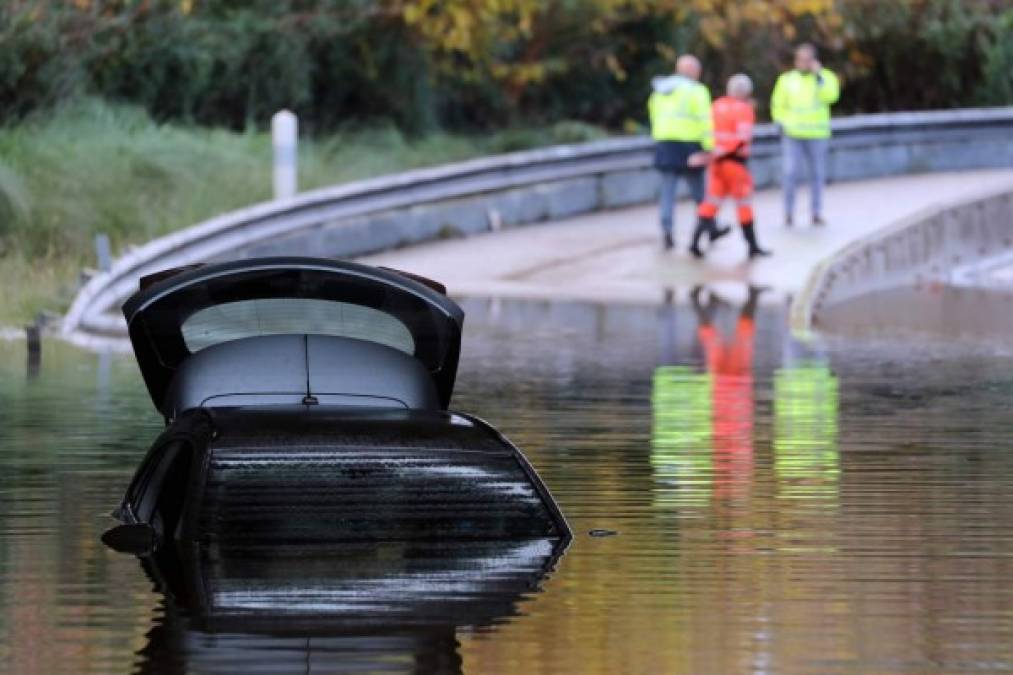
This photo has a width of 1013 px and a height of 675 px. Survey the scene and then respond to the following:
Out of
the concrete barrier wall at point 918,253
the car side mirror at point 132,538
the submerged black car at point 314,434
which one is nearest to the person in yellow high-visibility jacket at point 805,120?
the concrete barrier wall at point 918,253

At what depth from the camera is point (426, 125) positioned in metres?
39.4

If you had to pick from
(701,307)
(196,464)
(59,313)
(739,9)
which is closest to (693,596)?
(196,464)

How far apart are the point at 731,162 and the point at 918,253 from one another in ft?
8.09

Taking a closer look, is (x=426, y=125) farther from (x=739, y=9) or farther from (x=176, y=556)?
(x=176, y=556)

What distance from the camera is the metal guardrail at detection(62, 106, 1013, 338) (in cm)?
2669

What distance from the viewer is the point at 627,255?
107 feet

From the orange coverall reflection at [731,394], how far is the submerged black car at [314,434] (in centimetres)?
243

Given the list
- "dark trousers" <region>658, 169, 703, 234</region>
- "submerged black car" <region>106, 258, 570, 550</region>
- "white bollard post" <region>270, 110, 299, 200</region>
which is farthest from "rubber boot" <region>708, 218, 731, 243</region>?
"submerged black car" <region>106, 258, 570, 550</region>

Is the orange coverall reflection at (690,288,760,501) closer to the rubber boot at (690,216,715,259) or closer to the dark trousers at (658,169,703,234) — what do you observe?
the rubber boot at (690,216,715,259)

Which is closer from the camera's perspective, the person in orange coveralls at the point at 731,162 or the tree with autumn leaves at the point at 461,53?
the person in orange coveralls at the point at 731,162

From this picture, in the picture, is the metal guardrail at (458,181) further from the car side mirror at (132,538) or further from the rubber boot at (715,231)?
the car side mirror at (132,538)

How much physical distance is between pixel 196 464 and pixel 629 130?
3012cm

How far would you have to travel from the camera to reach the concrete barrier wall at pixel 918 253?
97.0 ft

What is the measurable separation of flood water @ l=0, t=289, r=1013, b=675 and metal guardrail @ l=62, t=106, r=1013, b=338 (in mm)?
2510
